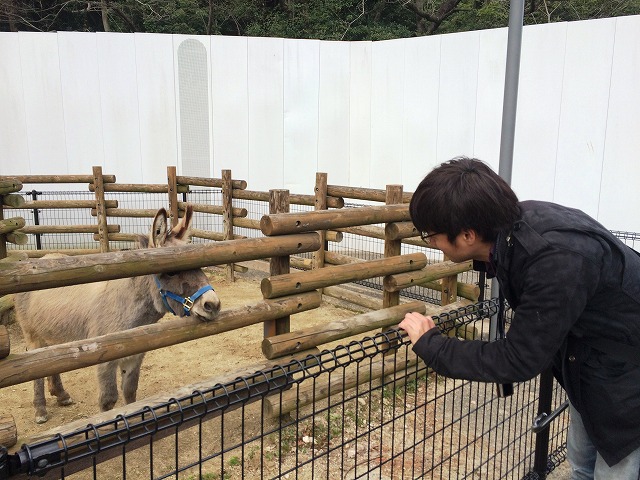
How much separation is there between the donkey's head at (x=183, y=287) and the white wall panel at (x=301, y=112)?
759 centimetres

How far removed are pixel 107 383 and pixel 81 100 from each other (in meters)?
8.57

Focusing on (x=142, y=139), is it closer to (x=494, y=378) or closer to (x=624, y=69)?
(x=624, y=69)

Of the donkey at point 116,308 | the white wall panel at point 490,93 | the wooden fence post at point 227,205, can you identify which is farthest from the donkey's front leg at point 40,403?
the white wall panel at point 490,93

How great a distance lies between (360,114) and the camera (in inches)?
443

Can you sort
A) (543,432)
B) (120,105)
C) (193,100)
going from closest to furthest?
1. (543,432)
2. (120,105)
3. (193,100)

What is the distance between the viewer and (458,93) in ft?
31.6

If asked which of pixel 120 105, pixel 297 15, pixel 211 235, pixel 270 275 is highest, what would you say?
pixel 297 15

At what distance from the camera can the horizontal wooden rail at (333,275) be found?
383cm

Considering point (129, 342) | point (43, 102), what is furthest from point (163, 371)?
point (43, 102)

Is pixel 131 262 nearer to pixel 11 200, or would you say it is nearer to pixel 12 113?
pixel 11 200

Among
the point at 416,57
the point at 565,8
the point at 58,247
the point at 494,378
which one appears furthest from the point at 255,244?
the point at 565,8

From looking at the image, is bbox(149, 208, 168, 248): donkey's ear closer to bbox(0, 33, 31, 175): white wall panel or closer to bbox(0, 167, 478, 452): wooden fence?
bbox(0, 167, 478, 452): wooden fence

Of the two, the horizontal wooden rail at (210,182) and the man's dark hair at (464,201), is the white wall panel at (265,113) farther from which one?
the man's dark hair at (464,201)

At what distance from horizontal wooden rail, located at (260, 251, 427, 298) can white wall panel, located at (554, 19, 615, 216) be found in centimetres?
461
